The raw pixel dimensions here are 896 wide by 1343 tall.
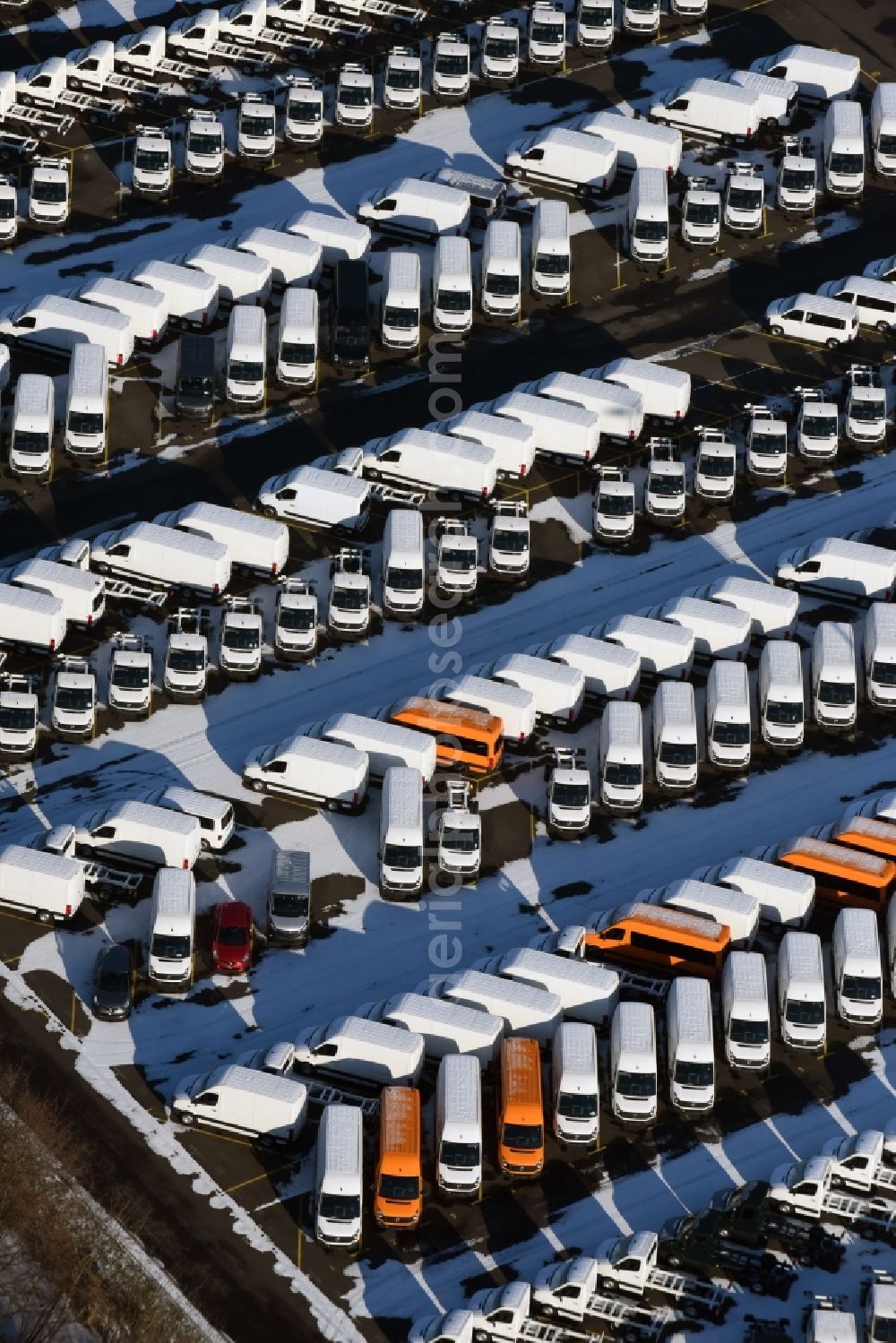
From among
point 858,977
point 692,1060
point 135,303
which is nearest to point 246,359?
point 135,303

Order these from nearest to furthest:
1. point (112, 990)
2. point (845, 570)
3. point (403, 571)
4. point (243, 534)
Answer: point (112, 990) < point (403, 571) < point (243, 534) < point (845, 570)

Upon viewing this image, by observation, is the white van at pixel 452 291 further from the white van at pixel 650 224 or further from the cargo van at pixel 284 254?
the white van at pixel 650 224

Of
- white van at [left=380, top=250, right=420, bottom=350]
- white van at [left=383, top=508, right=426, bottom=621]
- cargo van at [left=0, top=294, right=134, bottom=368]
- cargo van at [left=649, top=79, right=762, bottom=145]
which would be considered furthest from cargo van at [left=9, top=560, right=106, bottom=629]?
cargo van at [left=649, top=79, right=762, bottom=145]

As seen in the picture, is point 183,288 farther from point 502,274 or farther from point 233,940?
point 233,940

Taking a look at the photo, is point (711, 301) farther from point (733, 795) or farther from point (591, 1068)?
point (591, 1068)

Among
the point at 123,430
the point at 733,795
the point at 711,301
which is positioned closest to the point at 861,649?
the point at 733,795

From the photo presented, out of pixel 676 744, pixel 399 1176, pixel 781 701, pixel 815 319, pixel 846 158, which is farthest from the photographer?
pixel 846 158

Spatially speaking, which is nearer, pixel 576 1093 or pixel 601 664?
pixel 576 1093
